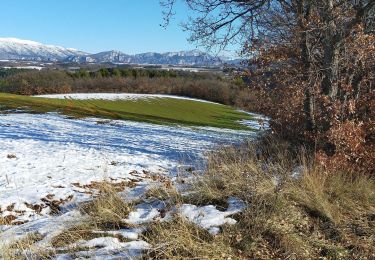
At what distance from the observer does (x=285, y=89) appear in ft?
36.2

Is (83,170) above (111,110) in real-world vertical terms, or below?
above

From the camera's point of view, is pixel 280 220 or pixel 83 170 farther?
pixel 83 170

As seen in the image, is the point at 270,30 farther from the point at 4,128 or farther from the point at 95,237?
the point at 4,128

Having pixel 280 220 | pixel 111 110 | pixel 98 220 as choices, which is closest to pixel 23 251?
pixel 98 220

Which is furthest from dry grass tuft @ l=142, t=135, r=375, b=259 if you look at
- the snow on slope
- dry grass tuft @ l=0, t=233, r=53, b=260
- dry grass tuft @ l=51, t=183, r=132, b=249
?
dry grass tuft @ l=0, t=233, r=53, b=260

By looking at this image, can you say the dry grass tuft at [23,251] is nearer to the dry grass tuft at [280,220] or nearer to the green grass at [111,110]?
the dry grass tuft at [280,220]

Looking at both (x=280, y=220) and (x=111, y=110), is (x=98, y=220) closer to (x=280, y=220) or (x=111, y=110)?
(x=280, y=220)

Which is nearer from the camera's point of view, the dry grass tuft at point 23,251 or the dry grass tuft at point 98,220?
the dry grass tuft at point 23,251

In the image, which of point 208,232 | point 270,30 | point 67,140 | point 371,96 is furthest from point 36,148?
point 371,96

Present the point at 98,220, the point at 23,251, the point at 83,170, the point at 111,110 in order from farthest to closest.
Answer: the point at 111,110 < the point at 83,170 < the point at 98,220 < the point at 23,251

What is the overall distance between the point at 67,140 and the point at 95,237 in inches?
419

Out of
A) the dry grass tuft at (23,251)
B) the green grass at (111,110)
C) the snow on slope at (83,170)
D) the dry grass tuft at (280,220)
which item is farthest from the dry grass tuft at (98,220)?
the green grass at (111,110)

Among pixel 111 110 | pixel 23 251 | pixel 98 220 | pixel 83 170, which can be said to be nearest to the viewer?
pixel 23 251

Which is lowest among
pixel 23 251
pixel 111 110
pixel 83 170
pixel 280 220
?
pixel 111 110
